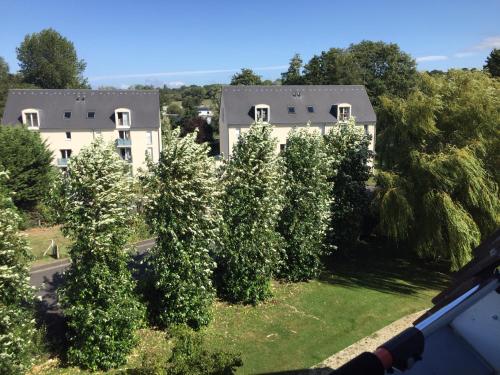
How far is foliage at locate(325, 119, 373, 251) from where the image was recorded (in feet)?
77.7

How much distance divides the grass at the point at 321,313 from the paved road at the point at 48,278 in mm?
5914

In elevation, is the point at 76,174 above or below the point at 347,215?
above

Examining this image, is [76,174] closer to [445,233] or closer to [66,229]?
[66,229]

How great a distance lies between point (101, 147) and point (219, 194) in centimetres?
510

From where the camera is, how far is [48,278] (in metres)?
23.5

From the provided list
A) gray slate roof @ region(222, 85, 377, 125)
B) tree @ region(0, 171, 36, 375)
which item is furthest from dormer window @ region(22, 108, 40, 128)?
tree @ region(0, 171, 36, 375)

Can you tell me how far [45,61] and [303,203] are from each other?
8041 centimetres

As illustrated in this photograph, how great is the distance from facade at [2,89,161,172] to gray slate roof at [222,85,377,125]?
915 centimetres

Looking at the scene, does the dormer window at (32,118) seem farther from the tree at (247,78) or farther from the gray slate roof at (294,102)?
the tree at (247,78)

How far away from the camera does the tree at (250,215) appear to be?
1889cm

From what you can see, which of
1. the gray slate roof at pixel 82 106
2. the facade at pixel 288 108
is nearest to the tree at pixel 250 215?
the facade at pixel 288 108

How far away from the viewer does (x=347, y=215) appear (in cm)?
2391

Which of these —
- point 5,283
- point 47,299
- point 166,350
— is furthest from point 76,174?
point 47,299

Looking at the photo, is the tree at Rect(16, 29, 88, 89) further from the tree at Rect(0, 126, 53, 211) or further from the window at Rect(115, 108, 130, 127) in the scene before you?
the tree at Rect(0, 126, 53, 211)
